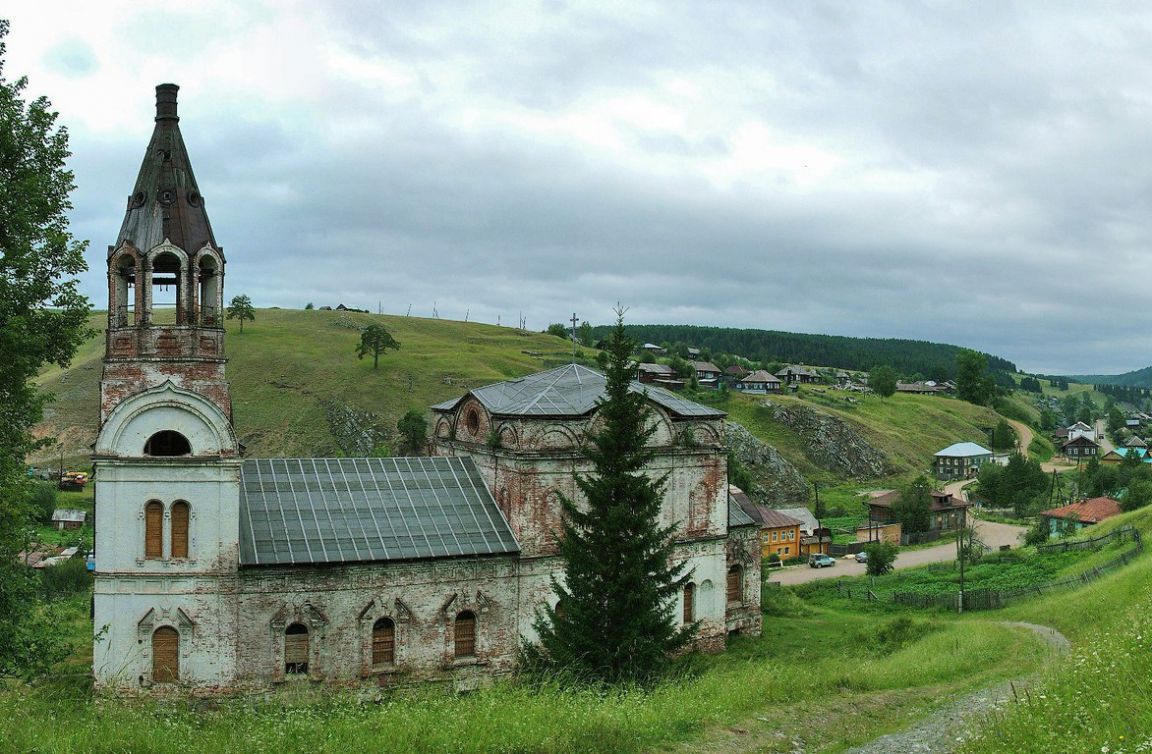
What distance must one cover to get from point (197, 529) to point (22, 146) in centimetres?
1015

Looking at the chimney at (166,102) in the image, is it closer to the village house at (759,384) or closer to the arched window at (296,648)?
the arched window at (296,648)

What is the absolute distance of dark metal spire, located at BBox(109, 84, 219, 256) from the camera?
78.4 feet

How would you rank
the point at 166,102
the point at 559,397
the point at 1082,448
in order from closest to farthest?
1. the point at 166,102
2. the point at 559,397
3. the point at 1082,448

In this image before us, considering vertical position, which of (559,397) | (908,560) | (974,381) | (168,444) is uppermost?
(974,381)

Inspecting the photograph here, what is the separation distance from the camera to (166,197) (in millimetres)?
24078

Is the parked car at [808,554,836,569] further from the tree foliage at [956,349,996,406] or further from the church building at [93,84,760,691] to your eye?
the tree foliage at [956,349,996,406]

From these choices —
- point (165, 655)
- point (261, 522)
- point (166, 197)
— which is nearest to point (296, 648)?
point (165, 655)

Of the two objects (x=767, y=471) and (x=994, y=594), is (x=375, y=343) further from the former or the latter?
(x=994, y=594)

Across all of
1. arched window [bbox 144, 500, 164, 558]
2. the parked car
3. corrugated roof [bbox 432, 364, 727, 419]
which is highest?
corrugated roof [bbox 432, 364, 727, 419]

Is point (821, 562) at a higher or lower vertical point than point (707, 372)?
lower

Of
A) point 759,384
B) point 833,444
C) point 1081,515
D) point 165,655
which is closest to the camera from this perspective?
point 165,655

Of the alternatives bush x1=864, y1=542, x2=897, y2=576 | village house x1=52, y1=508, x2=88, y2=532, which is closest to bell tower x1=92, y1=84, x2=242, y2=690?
bush x1=864, y1=542, x2=897, y2=576

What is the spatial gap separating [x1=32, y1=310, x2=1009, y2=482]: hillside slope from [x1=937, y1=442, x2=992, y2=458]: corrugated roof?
128 inches

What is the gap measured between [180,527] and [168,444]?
222 cm
